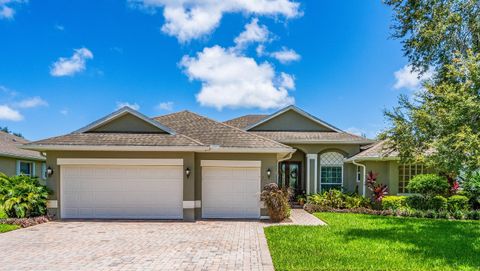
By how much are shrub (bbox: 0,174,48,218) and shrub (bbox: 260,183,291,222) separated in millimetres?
8307

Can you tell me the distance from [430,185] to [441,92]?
5405 mm

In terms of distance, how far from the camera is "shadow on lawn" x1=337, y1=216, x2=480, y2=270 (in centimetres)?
844

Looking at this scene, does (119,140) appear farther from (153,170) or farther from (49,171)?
(49,171)

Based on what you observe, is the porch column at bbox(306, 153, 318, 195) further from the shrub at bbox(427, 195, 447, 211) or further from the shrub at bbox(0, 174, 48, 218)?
the shrub at bbox(0, 174, 48, 218)

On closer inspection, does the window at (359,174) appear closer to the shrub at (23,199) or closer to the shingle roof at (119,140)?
the shingle roof at (119,140)

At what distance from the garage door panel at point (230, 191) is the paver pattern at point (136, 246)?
134 cm

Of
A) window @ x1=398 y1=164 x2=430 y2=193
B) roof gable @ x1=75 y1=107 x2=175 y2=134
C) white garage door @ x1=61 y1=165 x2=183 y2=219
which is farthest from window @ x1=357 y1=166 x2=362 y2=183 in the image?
roof gable @ x1=75 y1=107 x2=175 y2=134

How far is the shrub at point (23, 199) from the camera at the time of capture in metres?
13.1

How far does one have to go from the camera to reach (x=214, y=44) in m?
18.7

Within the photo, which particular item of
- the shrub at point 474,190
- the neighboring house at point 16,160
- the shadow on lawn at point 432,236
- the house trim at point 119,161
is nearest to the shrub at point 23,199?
the house trim at point 119,161

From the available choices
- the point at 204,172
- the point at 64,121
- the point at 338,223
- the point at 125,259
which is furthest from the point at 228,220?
the point at 64,121

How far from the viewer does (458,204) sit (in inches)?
624

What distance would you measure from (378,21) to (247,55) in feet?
22.8

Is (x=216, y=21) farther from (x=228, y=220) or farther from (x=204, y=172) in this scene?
(x=228, y=220)
